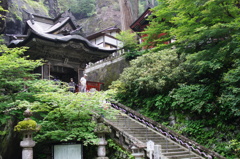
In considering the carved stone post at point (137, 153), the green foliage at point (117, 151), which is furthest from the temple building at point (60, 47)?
the carved stone post at point (137, 153)

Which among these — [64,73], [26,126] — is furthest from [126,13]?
[26,126]

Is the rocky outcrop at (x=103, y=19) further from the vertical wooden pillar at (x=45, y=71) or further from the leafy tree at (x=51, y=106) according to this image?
the leafy tree at (x=51, y=106)

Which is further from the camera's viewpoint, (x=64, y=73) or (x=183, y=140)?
(x=64, y=73)

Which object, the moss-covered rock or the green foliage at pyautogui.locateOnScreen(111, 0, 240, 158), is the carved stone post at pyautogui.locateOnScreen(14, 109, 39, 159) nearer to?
the moss-covered rock

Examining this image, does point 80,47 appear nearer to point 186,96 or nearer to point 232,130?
point 186,96

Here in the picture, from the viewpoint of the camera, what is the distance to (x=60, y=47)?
1566 cm

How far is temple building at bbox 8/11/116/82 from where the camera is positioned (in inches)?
579

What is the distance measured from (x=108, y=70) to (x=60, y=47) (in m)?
9.39

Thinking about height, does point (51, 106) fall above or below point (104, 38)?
below

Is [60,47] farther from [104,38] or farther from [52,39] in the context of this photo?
[104,38]

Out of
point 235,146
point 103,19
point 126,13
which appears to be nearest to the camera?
point 235,146

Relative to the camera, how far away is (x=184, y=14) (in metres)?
13.5

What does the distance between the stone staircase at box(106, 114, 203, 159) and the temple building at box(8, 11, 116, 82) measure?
220 inches

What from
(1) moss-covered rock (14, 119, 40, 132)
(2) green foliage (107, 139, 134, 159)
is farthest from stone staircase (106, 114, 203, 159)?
(1) moss-covered rock (14, 119, 40, 132)
